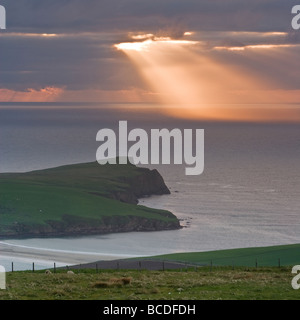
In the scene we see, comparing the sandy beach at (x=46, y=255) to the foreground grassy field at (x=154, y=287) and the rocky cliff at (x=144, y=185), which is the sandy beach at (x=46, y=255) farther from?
the rocky cliff at (x=144, y=185)

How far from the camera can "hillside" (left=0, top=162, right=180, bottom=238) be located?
134750 mm

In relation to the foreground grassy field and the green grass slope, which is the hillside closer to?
the green grass slope

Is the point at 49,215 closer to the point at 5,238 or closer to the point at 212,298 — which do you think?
the point at 5,238

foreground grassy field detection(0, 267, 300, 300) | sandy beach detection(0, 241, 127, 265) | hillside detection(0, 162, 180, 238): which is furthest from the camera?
hillside detection(0, 162, 180, 238)

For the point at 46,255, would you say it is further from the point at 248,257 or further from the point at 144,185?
the point at 144,185

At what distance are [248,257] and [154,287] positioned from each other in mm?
41628

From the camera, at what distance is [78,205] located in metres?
146

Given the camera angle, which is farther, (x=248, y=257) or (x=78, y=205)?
(x=78, y=205)

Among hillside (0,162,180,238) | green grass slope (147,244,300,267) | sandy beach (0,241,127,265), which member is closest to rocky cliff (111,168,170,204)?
hillside (0,162,180,238)

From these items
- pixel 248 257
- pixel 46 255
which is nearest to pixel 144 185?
pixel 46 255

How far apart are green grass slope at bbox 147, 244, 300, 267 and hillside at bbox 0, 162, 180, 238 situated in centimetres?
4402

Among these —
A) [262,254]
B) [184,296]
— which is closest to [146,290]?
[184,296]

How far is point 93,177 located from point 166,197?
16029 millimetres

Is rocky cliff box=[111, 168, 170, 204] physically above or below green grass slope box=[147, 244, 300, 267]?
above
